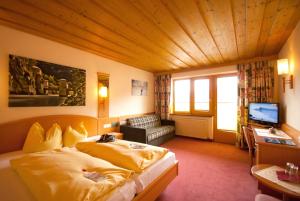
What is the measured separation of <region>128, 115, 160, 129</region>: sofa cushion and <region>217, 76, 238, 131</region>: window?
6.69ft

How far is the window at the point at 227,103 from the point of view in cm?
448

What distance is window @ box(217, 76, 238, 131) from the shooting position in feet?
14.7

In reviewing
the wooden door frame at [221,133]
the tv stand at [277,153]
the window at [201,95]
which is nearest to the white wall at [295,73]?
the tv stand at [277,153]

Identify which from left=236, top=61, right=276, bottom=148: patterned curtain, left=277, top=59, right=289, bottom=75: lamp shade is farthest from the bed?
left=236, top=61, right=276, bottom=148: patterned curtain

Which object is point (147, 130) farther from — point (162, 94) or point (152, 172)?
point (152, 172)

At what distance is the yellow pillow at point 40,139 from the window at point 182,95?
4.06 m

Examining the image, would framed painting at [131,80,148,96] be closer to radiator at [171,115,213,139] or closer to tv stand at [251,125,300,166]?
radiator at [171,115,213,139]

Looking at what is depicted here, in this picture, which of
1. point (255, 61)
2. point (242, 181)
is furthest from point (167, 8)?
point (255, 61)

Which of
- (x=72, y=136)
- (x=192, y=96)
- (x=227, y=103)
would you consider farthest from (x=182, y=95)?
(x=72, y=136)

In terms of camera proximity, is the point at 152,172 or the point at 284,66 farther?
the point at 284,66

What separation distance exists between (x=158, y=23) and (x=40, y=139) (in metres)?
2.50

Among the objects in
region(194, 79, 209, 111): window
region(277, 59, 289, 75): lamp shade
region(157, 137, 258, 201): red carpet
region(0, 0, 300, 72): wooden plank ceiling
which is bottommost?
region(157, 137, 258, 201): red carpet

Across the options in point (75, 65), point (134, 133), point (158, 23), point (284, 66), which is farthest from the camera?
point (134, 133)

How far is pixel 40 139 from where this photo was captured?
2295mm
